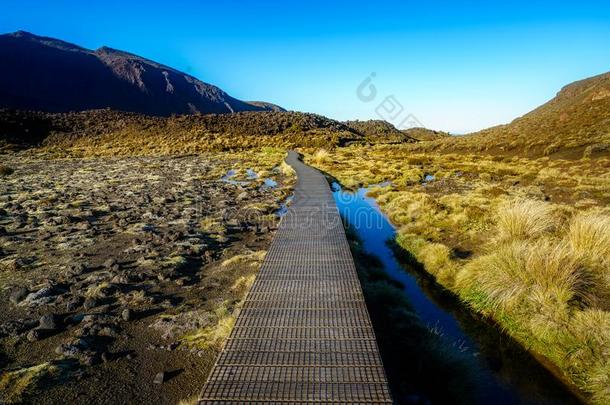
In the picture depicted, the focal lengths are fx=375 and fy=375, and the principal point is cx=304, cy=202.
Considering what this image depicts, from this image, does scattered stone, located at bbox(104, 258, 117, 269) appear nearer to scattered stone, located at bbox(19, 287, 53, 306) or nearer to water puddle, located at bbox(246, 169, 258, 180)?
scattered stone, located at bbox(19, 287, 53, 306)

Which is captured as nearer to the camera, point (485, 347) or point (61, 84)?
point (485, 347)

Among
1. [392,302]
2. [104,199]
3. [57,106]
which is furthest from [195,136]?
[57,106]

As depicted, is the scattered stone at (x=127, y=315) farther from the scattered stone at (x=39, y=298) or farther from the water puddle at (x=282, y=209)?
the water puddle at (x=282, y=209)

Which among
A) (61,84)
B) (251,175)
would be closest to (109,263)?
(251,175)

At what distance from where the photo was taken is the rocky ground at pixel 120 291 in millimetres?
5930

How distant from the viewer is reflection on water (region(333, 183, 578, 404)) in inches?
243

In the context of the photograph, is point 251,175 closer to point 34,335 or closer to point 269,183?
point 269,183

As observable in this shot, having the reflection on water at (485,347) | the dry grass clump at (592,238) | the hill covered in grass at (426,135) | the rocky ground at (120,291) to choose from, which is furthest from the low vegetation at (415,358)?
the hill covered in grass at (426,135)

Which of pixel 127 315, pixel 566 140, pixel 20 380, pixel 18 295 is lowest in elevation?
pixel 18 295

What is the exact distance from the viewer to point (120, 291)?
8797mm

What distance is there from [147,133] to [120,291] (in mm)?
64845

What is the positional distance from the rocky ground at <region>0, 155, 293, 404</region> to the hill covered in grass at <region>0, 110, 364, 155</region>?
39.8 metres

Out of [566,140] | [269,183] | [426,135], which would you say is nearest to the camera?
[269,183]

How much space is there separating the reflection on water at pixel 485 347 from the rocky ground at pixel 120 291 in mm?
4377
